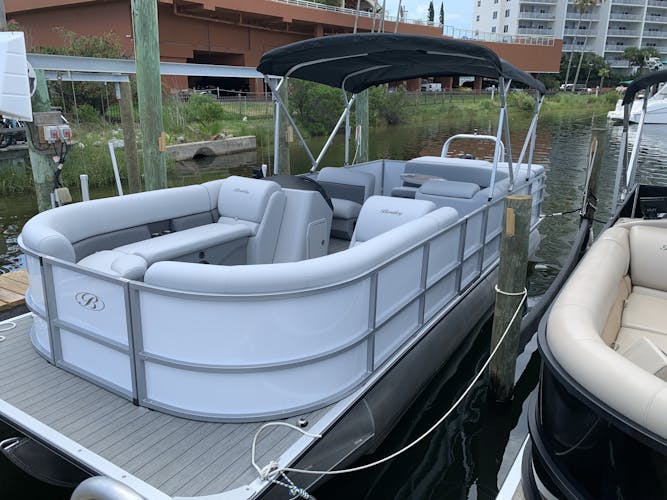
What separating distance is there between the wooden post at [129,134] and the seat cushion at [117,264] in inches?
199

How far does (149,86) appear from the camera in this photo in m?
6.50

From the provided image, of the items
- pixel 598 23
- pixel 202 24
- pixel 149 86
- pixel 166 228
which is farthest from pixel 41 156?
pixel 598 23

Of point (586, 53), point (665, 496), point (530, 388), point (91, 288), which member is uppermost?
point (586, 53)

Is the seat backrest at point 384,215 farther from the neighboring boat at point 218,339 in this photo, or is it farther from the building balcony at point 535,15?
the building balcony at point 535,15

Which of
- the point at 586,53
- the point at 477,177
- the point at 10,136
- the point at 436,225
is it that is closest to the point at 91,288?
the point at 436,225

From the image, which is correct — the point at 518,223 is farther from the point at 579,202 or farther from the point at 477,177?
the point at 579,202

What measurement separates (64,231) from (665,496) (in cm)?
373

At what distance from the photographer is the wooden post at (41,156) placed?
19.9 ft

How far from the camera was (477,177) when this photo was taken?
6.70m

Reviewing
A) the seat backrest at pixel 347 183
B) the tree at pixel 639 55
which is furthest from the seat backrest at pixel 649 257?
the tree at pixel 639 55

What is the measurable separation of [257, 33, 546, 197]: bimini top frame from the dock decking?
3145 millimetres

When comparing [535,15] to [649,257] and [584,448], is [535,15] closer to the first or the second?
[649,257]

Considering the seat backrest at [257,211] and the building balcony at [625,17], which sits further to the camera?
the building balcony at [625,17]

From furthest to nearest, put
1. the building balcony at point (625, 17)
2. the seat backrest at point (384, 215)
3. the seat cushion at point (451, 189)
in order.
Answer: the building balcony at point (625, 17)
the seat cushion at point (451, 189)
the seat backrest at point (384, 215)
